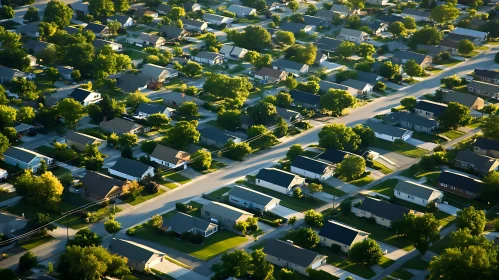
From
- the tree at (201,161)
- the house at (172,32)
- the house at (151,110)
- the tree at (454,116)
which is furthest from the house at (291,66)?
the tree at (201,161)

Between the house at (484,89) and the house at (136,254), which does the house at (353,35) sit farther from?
the house at (136,254)

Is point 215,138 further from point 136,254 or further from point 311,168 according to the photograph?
point 136,254

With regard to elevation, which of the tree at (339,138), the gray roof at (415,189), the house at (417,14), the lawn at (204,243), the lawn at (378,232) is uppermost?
the tree at (339,138)

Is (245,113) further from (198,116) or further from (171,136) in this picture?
(171,136)

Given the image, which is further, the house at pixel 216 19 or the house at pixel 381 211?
the house at pixel 216 19

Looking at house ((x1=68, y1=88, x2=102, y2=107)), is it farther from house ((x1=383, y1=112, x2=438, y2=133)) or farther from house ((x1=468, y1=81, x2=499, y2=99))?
house ((x1=468, y1=81, x2=499, y2=99))

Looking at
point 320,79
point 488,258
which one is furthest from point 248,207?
point 320,79
